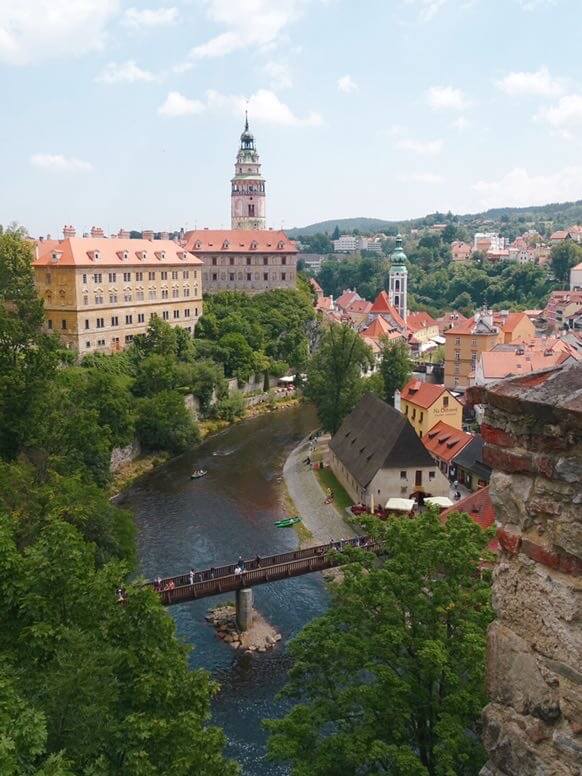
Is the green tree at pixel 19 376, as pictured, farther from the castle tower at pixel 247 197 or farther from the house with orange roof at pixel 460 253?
the house with orange roof at pixel 460 253

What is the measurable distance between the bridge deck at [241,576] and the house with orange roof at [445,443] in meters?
10.4

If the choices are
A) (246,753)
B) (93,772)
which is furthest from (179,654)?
(246,753)

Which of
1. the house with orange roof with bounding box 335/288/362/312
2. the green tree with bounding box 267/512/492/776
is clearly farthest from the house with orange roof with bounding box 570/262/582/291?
the green tree with bounding box 267/512/492/776

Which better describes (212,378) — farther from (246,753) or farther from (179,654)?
(179,654)

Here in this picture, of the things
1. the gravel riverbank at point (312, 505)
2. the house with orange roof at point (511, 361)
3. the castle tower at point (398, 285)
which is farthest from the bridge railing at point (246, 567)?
the castle tower at point (398, 285)

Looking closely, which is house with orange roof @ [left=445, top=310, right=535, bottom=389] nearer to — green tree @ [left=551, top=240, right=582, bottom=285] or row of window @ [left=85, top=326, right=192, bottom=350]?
row of window @ [left=85, top=326, right=192, bottom=350]

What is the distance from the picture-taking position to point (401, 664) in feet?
35.6

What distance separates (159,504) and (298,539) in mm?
6846

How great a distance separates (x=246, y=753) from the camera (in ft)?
49.5

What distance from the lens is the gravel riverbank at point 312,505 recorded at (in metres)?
27.0

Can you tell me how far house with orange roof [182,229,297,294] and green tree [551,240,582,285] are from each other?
4449 cm

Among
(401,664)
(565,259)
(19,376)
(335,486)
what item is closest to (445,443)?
(335,486)

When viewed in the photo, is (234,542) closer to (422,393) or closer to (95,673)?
(422,393)

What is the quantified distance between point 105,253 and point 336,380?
2053cm
